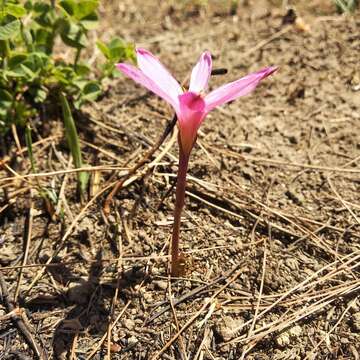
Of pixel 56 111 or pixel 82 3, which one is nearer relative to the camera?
pixel 82 3

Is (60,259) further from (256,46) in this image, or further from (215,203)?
(256,46)

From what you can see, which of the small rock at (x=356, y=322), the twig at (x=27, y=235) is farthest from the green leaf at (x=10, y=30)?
the small rock at (x=356, y=322)

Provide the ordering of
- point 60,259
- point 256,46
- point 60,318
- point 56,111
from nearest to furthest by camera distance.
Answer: point 60,318 < point 60,259 < point 56,111 < point 256,46

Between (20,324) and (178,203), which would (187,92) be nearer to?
(178,203)

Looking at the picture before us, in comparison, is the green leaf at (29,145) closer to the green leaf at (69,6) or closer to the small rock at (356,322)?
the green leaf at (69,6)

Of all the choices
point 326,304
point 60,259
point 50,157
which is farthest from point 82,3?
point 326,304

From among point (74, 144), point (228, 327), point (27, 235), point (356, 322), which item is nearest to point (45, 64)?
point (74, 144)
